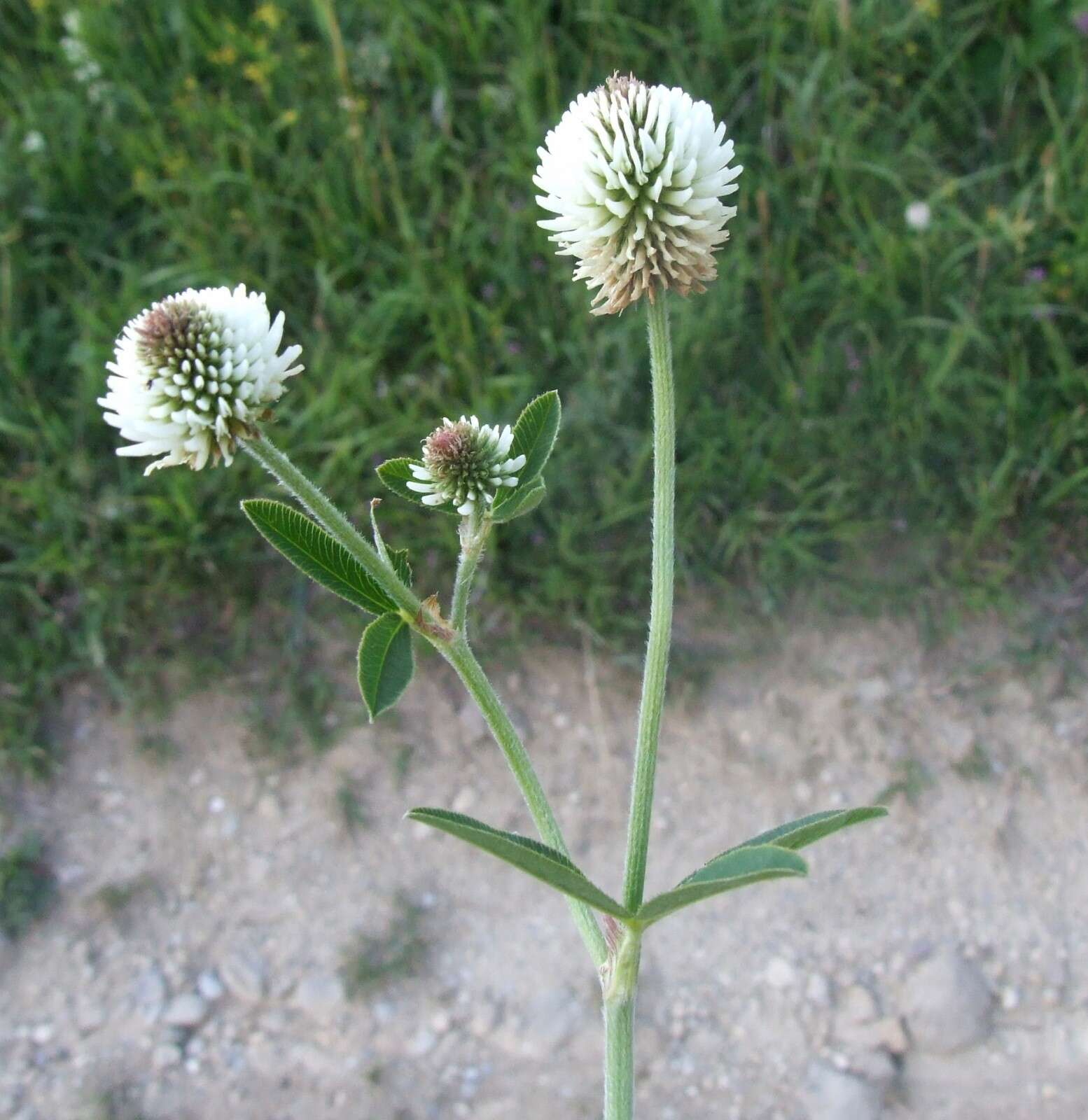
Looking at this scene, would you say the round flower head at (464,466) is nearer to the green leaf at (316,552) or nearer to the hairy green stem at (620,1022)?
the green leaf at (316,552)

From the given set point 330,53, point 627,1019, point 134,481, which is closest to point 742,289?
point 330,53

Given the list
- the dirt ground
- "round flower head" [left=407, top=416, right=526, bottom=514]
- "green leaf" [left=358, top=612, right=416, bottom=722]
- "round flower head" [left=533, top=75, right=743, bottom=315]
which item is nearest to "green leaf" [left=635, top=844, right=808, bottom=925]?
"green leaf" [left=358, top=612, right=416, bottom=722]

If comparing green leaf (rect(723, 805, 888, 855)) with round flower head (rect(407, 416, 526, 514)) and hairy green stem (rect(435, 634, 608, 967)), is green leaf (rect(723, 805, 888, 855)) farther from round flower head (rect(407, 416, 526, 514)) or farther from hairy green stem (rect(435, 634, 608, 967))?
round flower head (rect(407, 416, 526, 514))

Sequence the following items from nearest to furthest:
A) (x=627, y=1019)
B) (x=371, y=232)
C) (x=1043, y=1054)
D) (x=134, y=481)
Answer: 1. (x=627, y=1019)
2. (x=1043, y=1054)
3. (x=134, y=481)
4. (x=371, y=232)

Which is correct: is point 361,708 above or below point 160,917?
above

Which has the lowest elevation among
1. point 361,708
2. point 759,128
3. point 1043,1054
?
point 1043,1054

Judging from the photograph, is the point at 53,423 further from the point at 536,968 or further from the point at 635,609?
the point at 536,968

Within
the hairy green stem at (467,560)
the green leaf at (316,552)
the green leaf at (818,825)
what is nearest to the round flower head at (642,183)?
the hairy green stem at (467,560)
